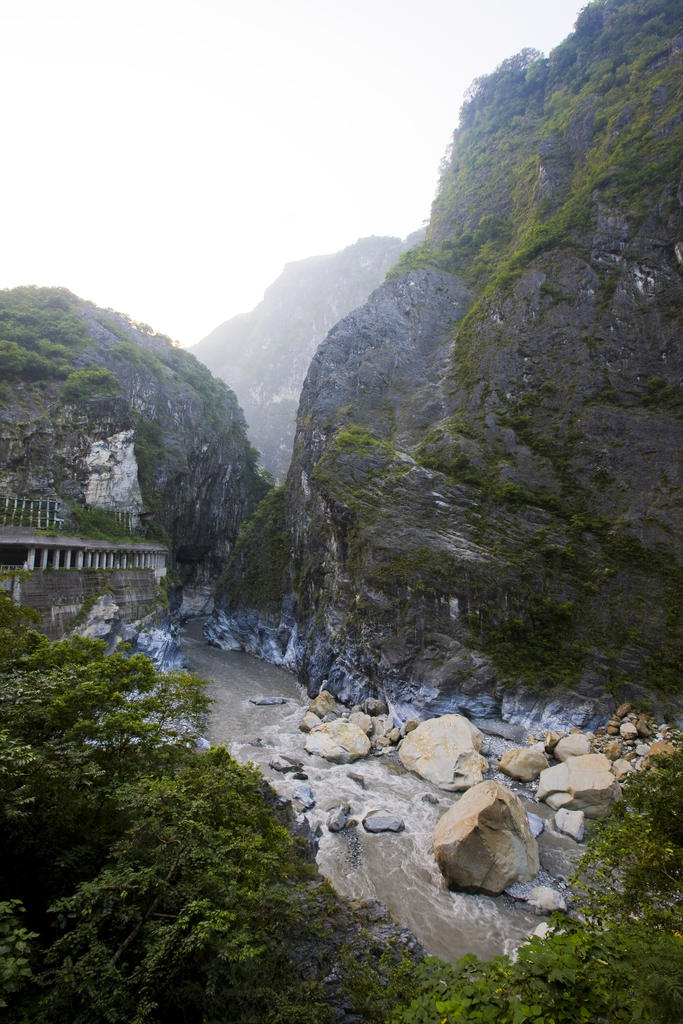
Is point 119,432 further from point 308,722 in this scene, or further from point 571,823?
point 571,823

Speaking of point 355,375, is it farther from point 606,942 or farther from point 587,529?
point 606,942

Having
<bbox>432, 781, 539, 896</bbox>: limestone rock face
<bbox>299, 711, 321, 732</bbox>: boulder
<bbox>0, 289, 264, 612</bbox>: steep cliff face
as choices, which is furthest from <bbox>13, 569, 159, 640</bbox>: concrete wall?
<bbox>432, 781, 539, 896</bbox>: limestone rock face

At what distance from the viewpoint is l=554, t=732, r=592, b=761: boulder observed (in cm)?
1692

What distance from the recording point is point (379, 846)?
12.7 meters

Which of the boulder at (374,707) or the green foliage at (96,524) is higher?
the green foliage at (96,524)

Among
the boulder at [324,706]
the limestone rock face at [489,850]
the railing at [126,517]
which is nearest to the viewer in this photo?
the limestone rock face at [489,850]

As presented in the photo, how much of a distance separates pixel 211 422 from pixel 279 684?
103 ft

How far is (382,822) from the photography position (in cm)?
1344

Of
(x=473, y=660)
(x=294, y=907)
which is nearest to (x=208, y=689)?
(x=473, y=660)

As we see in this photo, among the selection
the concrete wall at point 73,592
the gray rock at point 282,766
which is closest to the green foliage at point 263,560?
the concrete wall at point 73,592

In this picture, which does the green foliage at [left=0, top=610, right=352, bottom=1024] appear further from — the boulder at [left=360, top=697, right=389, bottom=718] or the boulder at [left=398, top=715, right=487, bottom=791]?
the boulder at [left=360, top=697, right=389, bottom=718]

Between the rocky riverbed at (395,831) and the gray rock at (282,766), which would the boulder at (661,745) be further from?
the gray rock at (282,766)

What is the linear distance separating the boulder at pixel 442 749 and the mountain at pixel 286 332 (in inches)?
3178

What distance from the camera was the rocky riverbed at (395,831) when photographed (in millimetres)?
10000
